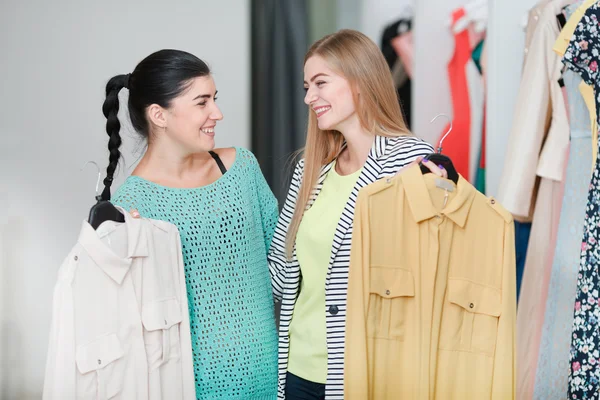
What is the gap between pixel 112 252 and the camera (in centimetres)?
157

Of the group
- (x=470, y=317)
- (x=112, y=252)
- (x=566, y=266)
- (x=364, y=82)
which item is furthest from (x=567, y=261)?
(x=112, y=252)

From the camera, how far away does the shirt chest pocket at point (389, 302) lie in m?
1.64

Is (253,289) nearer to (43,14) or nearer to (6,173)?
(6,173)

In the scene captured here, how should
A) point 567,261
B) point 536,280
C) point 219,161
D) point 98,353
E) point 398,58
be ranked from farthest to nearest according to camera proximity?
→ point 398,58 < point 536,280 < point 567,261 < point 219,161 < point 98,353

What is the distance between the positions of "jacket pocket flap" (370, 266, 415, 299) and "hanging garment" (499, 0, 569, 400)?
829mm

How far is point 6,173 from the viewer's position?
2.69 m

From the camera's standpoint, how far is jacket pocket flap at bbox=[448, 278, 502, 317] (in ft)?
5.29

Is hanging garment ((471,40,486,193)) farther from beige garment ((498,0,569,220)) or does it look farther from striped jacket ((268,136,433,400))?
striped jacket ((268,136,433,400))

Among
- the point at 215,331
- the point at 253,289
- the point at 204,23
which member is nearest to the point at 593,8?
the point at 253,289

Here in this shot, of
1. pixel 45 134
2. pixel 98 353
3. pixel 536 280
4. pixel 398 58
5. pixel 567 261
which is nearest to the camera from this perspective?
pixel 98 353

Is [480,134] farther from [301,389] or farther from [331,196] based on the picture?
[301,389]

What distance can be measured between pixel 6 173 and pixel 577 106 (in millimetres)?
2052

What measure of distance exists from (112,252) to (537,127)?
1.46m

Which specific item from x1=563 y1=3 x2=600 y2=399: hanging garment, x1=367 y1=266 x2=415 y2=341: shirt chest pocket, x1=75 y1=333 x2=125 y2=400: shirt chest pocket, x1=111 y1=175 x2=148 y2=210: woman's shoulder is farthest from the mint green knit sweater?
x1=563 y1=3 x2=600 y2=399: hanging garment
